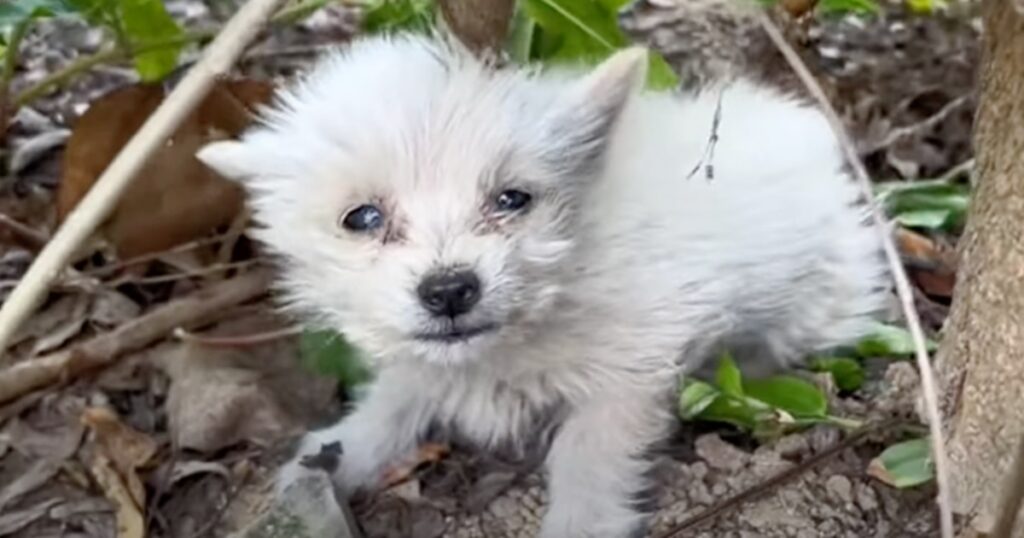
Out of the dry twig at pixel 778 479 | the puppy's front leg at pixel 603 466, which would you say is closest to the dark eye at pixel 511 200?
the puppy's front leg at pixel 603 466

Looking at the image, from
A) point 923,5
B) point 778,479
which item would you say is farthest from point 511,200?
point 923,5

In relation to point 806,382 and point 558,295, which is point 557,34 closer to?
point 558,295

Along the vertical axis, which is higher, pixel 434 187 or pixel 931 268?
pixel 434 187

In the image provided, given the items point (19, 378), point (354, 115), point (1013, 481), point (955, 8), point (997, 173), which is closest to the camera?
point (1013, 481)

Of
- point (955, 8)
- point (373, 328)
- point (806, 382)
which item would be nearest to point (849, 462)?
point (806, 382)

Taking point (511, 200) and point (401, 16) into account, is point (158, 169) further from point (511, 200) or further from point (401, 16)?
point (511, 200)

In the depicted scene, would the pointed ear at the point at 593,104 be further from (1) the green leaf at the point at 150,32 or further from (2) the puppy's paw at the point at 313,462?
(1) the green leaf at the point at 150,32
